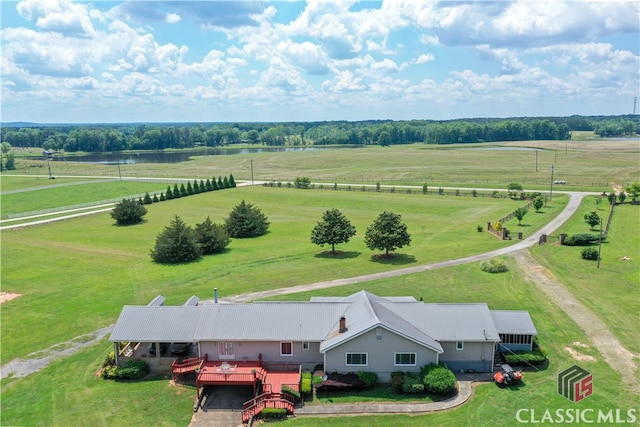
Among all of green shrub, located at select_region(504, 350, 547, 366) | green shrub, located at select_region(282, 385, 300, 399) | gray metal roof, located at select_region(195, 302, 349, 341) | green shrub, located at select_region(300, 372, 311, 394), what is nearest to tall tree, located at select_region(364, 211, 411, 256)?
gray metal roof, located at select_region(195, 302, 349, 341)

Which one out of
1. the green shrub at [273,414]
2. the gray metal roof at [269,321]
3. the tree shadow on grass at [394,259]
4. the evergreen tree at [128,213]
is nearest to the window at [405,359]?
the gray metal roof at [269,321]

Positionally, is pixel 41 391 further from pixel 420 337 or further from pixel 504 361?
pixel 504 361

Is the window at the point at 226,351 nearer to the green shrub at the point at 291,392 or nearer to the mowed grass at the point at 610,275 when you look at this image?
the green shrub at the point at 291,392

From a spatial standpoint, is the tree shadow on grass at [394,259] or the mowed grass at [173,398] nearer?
the mowed grass at [173,398]

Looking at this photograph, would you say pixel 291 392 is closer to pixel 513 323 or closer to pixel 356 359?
pixel 356 359

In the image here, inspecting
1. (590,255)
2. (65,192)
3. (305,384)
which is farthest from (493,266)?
(65,192)
